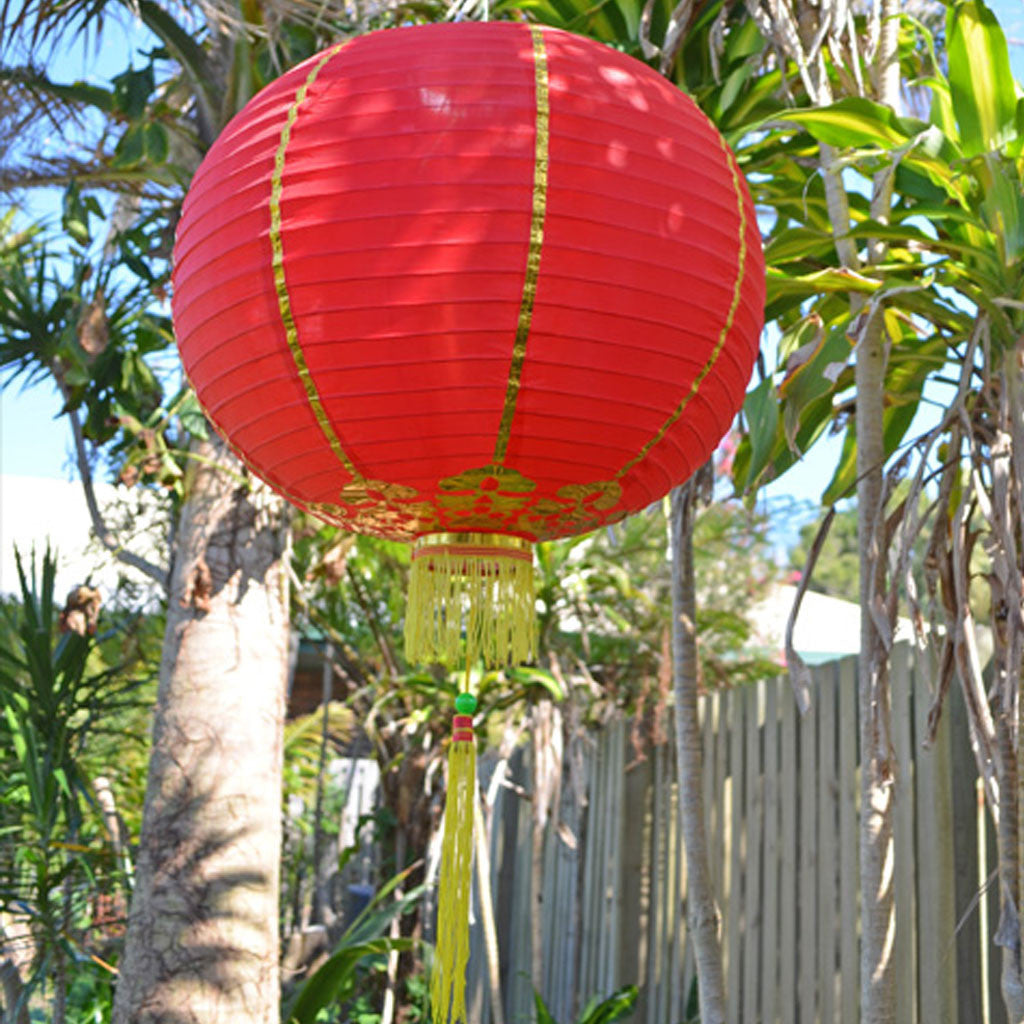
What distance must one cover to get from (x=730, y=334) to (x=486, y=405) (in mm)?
Answer: 341

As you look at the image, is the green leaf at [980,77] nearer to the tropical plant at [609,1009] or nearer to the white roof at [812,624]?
the tropical plant at [609,1009]

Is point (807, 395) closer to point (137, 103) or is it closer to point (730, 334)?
point (730, 334)

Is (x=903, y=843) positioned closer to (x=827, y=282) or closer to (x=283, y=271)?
Result: (x=827, y=282)

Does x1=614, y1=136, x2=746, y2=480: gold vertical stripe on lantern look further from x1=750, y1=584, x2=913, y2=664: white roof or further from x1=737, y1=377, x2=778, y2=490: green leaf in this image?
x1=750, y1=584, x2=913, y2=664: white roof

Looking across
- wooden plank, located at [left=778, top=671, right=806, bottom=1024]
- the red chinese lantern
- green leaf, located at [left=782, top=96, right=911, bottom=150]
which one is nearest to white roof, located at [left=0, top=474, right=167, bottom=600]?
wooden plank, located at [left=778, top=671, right=806, bottom=1024]

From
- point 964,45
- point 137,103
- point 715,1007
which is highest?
point 137,103

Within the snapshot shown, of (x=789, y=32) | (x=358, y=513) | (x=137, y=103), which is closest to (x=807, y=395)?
(x=789, y=32)

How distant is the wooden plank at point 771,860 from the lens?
3445mm

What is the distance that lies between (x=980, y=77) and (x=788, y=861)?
6.73ft

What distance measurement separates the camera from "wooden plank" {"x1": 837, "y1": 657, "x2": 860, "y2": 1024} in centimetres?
304

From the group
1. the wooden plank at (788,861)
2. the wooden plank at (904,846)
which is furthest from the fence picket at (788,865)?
the wooden plank at (904,846)

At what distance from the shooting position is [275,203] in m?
1.40

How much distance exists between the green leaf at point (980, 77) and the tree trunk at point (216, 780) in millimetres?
2098

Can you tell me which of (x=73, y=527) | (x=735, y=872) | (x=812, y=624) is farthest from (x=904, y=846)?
(x=73, y=527)
